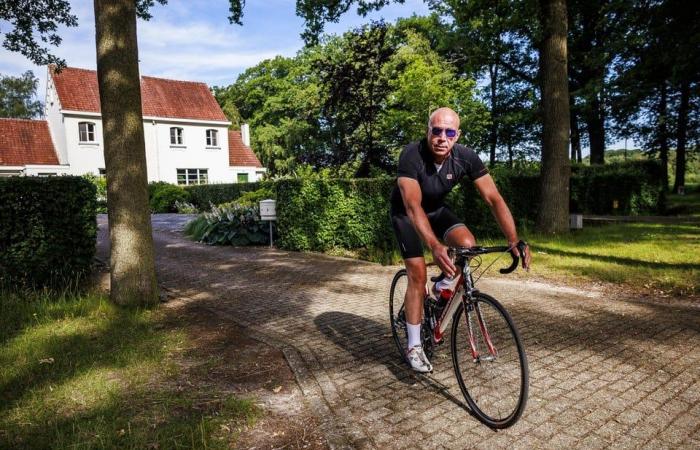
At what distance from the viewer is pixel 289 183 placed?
11430 millimetres

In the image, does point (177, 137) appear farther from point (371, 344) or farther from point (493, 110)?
point (371, 344)

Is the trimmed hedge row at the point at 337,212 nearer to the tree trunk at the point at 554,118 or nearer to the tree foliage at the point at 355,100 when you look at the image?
the tree trunk at the point at 554,118

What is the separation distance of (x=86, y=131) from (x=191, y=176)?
25.2 ft

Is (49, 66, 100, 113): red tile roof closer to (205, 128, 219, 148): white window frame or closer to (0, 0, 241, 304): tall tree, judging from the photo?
(205, 128, 219, 148): white window frame

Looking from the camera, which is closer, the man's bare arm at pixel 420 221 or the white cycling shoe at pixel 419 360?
the man's bare arm at pixel 420 221

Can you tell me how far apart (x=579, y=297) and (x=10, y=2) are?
10282 millimetres

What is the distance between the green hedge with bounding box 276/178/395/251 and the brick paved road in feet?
12.5

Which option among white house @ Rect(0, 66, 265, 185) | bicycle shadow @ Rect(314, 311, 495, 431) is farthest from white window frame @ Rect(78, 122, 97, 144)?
bicycle shadow @ Rect(314, 311, 495, 431)

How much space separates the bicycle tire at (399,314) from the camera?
13.8 feet

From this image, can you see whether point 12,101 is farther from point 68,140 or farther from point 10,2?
point 10,2

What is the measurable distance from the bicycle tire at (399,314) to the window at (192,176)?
32644mm

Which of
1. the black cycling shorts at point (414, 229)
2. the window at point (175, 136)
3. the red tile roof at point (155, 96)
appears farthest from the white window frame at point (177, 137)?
the black cycling shorts at point (414, 229)

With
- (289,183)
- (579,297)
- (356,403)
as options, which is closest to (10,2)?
(289,183)

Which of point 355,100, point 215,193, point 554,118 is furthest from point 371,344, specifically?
point 215,193
